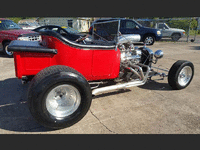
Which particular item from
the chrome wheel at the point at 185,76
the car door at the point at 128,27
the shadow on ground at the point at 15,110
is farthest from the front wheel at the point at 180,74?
the car door at the point at 128,27

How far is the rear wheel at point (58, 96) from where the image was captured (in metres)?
2.29

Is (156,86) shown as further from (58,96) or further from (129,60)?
(58,96)

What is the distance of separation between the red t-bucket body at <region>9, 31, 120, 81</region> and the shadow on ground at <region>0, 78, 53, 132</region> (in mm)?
807

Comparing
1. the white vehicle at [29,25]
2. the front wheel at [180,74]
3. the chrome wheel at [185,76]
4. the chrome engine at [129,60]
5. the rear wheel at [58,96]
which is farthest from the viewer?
the white vehicle at [29,25]

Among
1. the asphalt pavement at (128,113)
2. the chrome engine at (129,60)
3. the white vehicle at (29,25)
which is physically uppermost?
the white vehicle at (29,25)

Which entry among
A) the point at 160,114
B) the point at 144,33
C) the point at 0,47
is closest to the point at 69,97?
the point at 160,114

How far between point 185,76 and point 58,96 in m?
3.44

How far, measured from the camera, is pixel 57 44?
278 cm

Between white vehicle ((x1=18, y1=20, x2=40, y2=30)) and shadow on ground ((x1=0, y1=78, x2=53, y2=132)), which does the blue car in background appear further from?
shadow on ground ((x1=0, y1=78, x2=53, y2=132))

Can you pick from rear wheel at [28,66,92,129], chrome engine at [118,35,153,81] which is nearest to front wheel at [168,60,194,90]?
chrome engine at [118,35,153,81]

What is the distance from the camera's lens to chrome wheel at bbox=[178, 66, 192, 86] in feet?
13.8

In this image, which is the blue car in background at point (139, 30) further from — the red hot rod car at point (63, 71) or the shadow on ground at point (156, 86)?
the red hot rod car at point (63, 71)

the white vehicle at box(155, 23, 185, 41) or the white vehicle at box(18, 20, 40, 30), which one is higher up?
the white vehicle at box(18, 20, 40, 30)

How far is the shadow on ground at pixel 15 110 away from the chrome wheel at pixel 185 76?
11.6 feet
